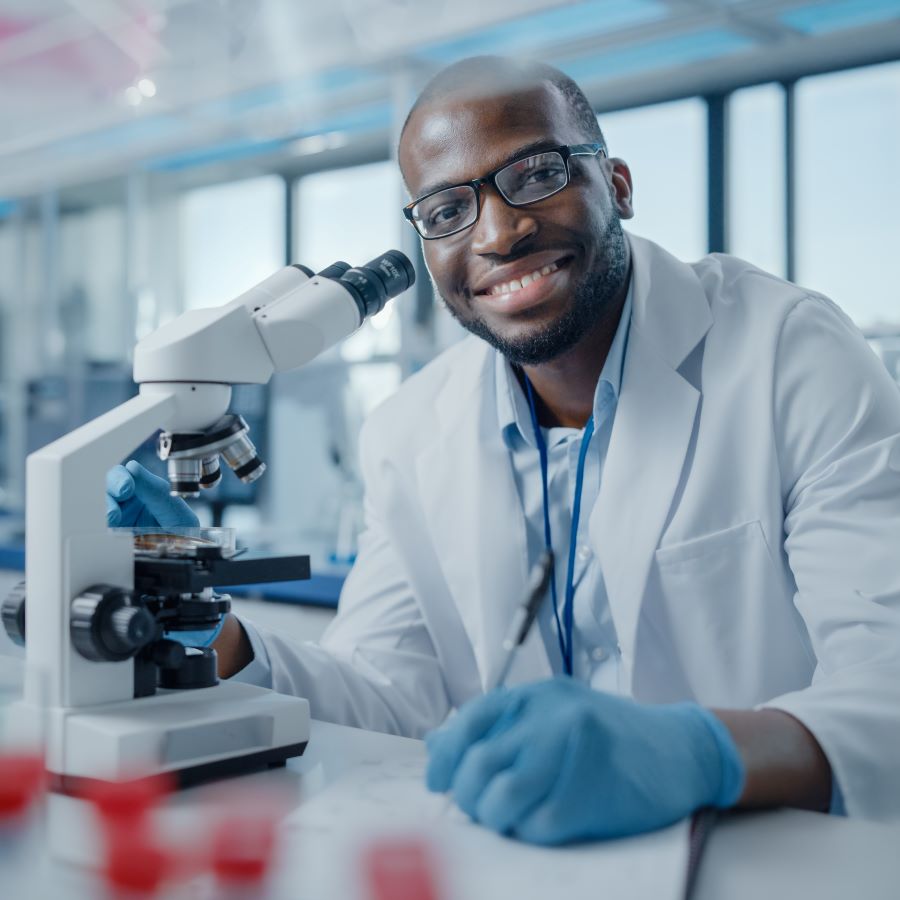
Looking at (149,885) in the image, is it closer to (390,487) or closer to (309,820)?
(309,820)

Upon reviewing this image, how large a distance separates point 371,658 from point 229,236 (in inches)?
156

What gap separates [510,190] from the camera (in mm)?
1496

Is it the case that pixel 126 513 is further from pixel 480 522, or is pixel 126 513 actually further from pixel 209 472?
pixel 480 522

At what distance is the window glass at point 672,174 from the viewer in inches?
141

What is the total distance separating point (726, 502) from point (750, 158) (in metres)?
2.50

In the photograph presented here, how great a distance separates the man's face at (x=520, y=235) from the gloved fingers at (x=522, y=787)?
2.98ft

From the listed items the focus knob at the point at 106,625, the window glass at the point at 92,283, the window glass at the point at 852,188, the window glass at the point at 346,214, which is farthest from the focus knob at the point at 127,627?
the window glass at the point at 92,283

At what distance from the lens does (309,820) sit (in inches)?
31.0

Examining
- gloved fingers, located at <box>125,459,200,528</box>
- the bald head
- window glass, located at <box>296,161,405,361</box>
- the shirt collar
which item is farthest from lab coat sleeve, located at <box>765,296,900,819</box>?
window glass, located at <box>296,161,405,361</box>

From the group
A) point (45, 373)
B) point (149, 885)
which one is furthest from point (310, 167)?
point (149, 885)

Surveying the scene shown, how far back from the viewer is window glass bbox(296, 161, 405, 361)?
450cm

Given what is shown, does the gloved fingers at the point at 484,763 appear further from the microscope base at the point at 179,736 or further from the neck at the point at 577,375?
the neck at the point at 577,375

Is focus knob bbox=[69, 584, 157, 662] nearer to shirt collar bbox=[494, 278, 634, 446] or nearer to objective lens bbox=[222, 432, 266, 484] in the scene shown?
objective lens bbox=[222, 432, 266, 484]

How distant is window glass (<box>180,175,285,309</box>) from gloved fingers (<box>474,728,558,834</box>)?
433 centimetres
